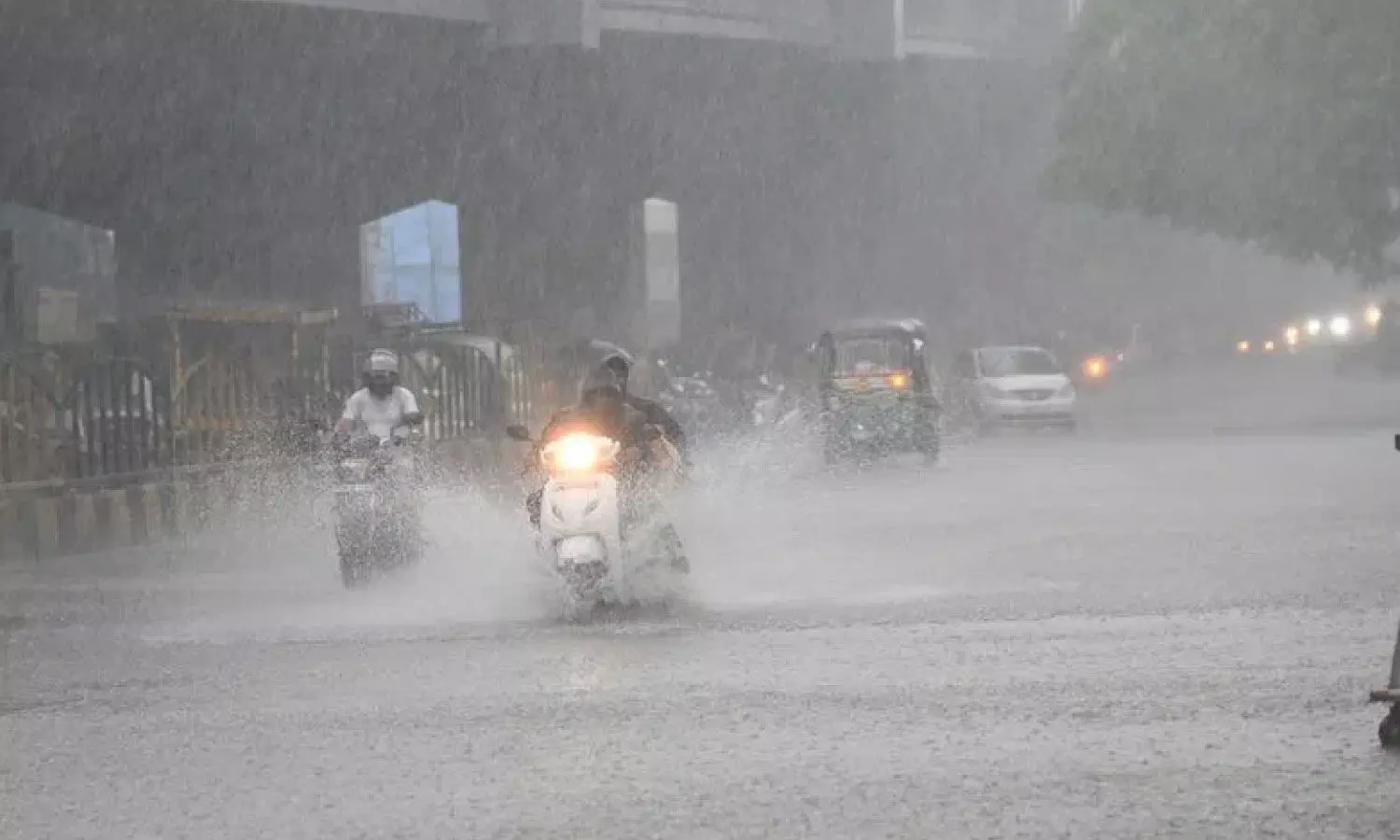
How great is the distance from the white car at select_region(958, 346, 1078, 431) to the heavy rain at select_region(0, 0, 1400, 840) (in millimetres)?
86

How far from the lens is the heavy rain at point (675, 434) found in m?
8.12

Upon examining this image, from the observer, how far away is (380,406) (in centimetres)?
1589

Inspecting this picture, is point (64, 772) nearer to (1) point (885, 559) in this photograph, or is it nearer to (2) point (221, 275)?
(1) point (885, 559)

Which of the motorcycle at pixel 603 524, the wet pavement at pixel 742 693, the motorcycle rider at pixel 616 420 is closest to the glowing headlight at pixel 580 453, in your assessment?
the motorcycle at pixel 603 524

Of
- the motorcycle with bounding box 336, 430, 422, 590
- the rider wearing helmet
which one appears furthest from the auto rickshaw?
the motorcycle with bounding box 336, 430, 422, 590

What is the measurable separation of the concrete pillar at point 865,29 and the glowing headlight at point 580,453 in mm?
34224

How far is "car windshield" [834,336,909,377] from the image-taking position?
33812 mm

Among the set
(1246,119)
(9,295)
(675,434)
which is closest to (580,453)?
(675,434)

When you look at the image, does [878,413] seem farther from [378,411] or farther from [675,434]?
[675,434]

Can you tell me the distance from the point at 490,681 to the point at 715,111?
3995 centimetres

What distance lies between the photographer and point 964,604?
13406 mm

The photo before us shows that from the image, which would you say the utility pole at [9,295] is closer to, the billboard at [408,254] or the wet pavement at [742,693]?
the billboard at [408,254]

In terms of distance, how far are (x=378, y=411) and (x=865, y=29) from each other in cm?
3269

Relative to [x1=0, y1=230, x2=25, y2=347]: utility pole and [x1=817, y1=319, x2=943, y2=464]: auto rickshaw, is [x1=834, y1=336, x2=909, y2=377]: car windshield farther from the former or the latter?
[x1=0, y1=230, x2=25, y2=347]: utility pole
